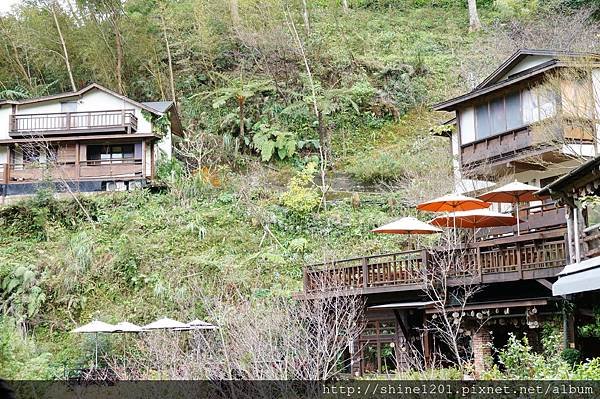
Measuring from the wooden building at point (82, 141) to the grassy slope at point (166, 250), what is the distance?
2707 millimetres

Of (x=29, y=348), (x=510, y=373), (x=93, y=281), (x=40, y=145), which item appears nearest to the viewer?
(x=510, y=373)

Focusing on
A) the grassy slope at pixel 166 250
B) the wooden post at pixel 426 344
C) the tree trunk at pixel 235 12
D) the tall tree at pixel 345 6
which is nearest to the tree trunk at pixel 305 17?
the tree trunk at pixel 235 12

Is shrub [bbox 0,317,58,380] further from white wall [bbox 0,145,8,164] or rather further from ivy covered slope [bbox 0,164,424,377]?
white wall [bbox 0,145,8,164]

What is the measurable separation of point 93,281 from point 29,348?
19.4 feet

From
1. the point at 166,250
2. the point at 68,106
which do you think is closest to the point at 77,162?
the point at 68,106

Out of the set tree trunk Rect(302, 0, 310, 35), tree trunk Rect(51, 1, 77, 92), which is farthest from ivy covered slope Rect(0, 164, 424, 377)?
tree trunk Rect(302, 0, 310, 35)

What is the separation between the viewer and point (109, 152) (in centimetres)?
3503

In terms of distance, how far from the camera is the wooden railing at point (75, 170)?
33.4 m

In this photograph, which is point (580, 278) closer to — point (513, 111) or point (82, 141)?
point (513, 111)

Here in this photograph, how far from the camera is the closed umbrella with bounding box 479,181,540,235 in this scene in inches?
728

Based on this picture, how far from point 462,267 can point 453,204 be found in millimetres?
2084

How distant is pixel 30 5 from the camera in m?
44.5

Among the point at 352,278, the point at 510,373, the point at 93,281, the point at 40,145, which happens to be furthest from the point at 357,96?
the point at 510,373

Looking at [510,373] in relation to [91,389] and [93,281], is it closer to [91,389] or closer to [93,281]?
[91,389]
